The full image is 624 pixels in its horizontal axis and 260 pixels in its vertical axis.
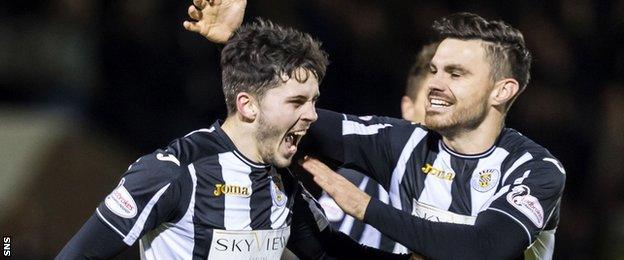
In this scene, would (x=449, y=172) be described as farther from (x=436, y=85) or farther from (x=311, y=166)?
(x=311, y=166)

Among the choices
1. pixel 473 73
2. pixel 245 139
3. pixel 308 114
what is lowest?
pixel 245 139

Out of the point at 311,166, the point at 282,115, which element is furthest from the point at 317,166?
the point at 282,115

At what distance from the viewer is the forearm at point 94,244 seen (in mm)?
3174

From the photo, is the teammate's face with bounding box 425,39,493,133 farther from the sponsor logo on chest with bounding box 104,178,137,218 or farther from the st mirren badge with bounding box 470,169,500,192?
the sponsor logo on chest with bounding box 104,178,137,218

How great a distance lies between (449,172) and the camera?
3.94 m

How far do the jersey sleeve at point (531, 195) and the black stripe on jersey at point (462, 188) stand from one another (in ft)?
0.43

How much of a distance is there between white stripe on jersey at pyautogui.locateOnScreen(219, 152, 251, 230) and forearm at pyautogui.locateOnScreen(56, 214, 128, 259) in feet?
1.28

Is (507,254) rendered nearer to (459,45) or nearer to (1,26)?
(459,45)

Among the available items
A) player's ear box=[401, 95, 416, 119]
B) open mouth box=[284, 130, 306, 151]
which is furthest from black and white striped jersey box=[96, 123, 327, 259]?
player's ear box=[401, 95, 416, 119]

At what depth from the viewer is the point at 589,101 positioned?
6617mm

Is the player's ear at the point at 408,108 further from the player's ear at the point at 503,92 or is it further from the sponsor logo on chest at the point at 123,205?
the sponsor logo on chest at the point at 123,205

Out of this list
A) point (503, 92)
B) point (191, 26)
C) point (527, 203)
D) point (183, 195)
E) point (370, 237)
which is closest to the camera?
point (183, 195)

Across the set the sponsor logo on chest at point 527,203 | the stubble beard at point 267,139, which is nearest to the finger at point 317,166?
the stubble beard at point 267,139

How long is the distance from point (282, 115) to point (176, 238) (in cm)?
54
